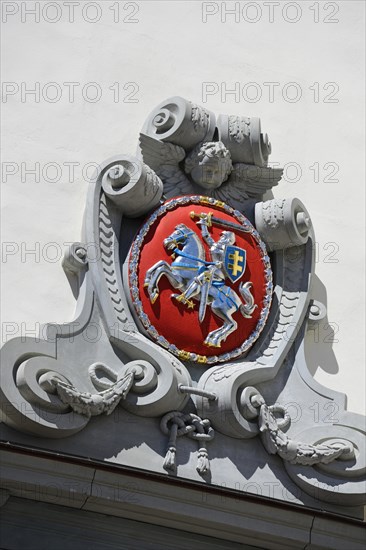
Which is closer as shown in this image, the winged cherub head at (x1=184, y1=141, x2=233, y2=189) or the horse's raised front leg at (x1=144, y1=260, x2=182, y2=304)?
the horse's raised front leg at (x1=144, y1=260, x2=182, y2=304)

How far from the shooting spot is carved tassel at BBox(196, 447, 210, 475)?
8.34m

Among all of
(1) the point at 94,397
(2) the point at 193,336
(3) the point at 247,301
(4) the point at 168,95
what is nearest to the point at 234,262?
(3) the point at 247,301

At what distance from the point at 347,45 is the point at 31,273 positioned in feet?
8.63

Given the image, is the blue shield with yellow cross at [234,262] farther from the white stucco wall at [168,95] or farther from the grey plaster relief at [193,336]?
the white stucco wall at [168,95]

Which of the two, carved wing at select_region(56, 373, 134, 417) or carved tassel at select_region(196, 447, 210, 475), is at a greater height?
carved wing at select_region(56, 373, 134, 417)

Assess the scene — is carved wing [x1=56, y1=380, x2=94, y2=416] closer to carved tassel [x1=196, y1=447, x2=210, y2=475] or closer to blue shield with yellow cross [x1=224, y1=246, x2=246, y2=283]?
carved tassel [x1=196, y1=447, x2=210, y2=475]

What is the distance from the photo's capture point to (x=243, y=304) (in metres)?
8.84

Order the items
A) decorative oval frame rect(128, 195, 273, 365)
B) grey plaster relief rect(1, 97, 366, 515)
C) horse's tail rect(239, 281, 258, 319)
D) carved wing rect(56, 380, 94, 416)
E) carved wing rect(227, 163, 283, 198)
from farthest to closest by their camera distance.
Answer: carved wing rect(227, 163, 283, 198) < horse's tail rect(239, 281, 258, 319) < decorative oval frame rect(128, 195, 273, 365) < grey plaster relief rect(1, 97, 366, 515) < carved wing rect(56, 380, 94, 416)

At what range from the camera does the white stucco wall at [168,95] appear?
8633 millimetres

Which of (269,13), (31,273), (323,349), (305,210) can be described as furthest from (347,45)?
(31,273)

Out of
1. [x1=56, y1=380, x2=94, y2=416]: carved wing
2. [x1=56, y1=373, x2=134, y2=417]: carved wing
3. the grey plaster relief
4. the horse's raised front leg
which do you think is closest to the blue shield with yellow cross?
the grey plaster relief

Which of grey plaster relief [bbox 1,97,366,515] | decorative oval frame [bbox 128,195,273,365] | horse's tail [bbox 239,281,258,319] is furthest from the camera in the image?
horse's tail [bbox 239,281,258,319]

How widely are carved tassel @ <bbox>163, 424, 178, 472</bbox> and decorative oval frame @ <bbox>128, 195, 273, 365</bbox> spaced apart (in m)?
0.44

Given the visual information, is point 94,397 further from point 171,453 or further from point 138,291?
point 138,291
